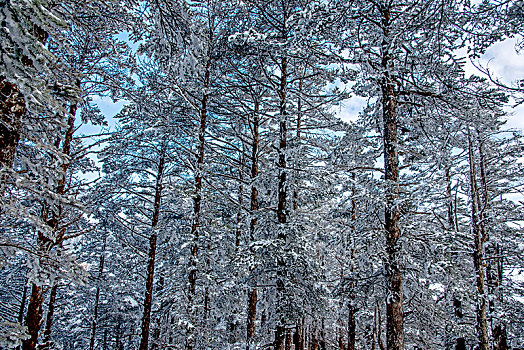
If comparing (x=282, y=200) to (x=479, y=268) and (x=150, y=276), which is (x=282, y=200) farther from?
(x=479, y=268)

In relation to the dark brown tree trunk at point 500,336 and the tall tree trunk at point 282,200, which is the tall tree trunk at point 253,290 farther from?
the dark brown tree trunk at point 500,336

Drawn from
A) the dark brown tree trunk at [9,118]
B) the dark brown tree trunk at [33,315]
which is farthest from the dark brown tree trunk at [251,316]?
the dark brown tree trunk at [9,118]

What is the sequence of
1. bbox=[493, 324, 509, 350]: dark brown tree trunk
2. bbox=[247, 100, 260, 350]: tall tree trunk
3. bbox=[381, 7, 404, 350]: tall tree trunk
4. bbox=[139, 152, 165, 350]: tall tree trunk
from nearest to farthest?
bbox=[381, 7, 404, 350]: tall tree trunk
bbox=[247, 100, 260, 350]: tall tree trunk
bbox=[139, 152, 165, 350]: tall tree trunk
bbox=[493, 324, 509, 350]: dark brown tree trunk

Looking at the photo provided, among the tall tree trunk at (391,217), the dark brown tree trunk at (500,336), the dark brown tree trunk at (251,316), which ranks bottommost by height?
the dark brown tree trunk at (500,336)

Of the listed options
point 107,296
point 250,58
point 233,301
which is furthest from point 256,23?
point 107,296

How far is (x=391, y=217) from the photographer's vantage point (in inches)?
251

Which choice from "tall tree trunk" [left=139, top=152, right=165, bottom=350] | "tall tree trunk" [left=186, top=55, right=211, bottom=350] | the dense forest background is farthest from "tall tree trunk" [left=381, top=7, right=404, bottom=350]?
"tall tree trunk" [left=139, top=152, right=165, bottom=350]

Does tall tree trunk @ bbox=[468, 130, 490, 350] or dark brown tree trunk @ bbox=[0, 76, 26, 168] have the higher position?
dark brown tree trunk @ bbox=[0, 76, 26, 168]

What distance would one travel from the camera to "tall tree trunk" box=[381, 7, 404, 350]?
19.1 ft

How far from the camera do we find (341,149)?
789 centimetres

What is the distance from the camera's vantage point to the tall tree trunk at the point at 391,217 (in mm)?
5824

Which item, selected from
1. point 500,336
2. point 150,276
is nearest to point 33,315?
point 150,276

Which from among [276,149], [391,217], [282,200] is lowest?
[391,217]

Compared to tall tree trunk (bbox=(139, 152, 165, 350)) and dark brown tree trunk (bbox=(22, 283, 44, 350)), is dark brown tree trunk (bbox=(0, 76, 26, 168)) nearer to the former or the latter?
dark brown tree trunk (bbox=(22, 283, 44, 350))
